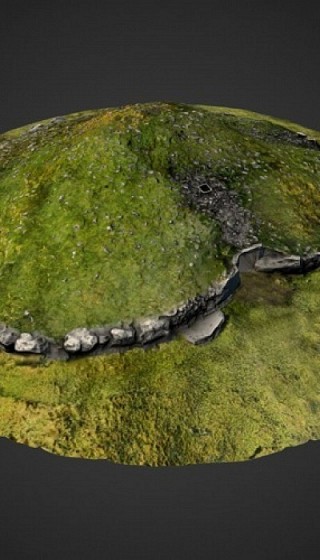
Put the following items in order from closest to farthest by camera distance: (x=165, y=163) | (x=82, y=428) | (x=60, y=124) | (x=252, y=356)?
(x=82, y=428) < (x=252, y=356) < (x=165, y=163) < (x=60, y=124)

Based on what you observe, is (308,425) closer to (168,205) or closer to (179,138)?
(168,205)

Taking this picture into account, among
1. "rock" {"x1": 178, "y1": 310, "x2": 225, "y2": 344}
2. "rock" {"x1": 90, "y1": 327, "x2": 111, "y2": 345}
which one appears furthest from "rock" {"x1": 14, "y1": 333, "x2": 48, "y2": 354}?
"rock" {"x1": 178, "y1": 310, "x2": 225, "y2": 344}

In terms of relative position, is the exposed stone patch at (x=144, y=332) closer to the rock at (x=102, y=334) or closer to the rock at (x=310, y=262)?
the rock at (x=102, y=334)

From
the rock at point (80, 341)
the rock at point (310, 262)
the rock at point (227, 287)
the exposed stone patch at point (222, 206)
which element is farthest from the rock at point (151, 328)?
the rock at point (310, 262)

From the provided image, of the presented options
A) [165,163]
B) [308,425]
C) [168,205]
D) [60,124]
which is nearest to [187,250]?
[168,205]

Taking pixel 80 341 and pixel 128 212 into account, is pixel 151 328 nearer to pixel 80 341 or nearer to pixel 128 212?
pixel 80 341

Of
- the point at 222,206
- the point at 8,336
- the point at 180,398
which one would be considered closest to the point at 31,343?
the point at 8,336

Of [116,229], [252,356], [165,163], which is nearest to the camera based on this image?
[252,356]

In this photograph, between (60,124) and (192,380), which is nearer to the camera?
(192,380)
